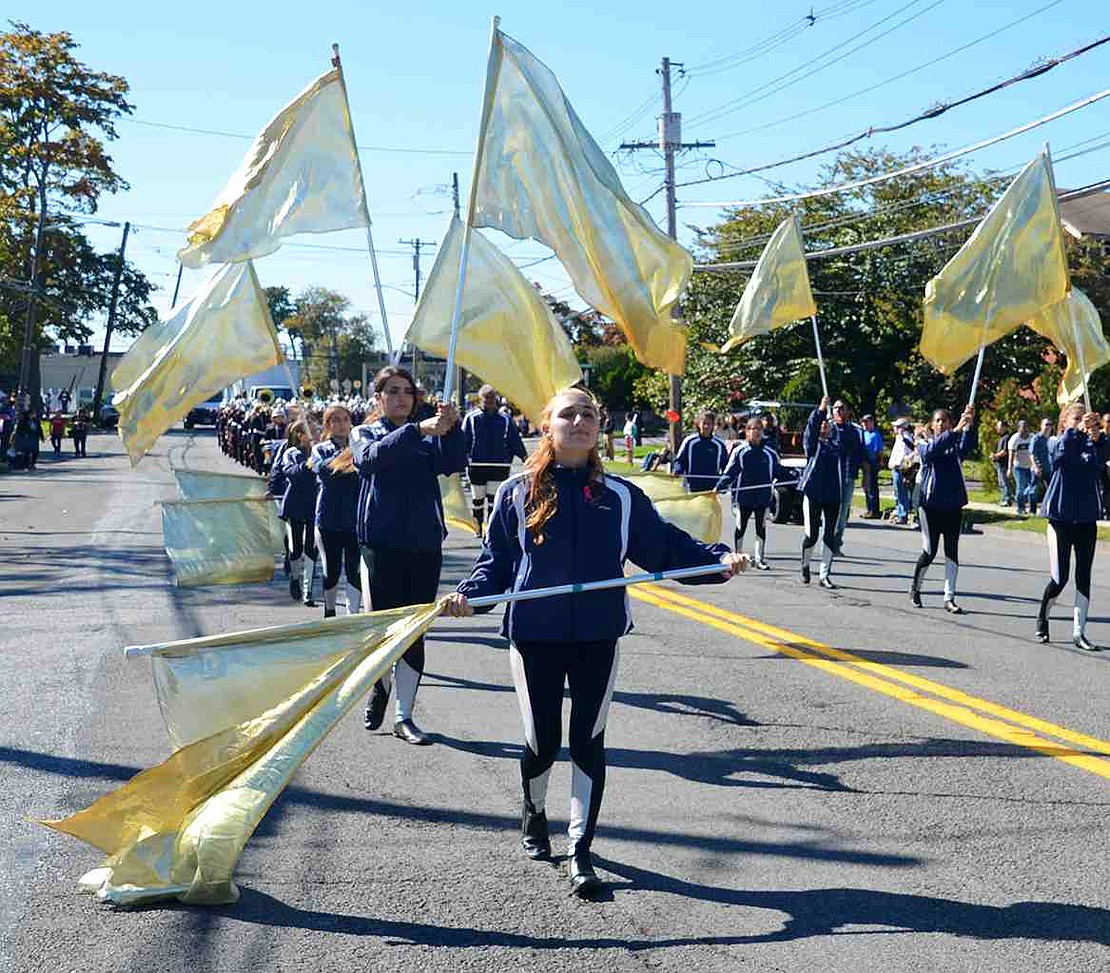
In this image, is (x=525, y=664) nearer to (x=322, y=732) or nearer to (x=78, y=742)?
(x=322, y=732)

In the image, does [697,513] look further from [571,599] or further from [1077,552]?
[571,599]

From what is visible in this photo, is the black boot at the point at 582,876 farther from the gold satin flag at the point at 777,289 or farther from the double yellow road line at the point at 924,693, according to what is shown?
the gold satin flag at the point at 777,289

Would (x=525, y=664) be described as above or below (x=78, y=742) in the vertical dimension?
above

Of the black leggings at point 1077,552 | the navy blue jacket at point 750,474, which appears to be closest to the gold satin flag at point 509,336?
the black leggings at point 1077,552

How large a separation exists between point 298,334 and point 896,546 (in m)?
103

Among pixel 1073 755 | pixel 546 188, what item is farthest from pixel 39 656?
pixel 1073 755

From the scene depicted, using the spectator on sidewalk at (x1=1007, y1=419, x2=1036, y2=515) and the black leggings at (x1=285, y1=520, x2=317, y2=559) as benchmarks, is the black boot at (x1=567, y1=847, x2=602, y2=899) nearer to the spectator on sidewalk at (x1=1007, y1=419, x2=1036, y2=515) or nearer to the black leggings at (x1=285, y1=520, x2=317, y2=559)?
the black leggings at (x1=285, y1=520, x2=317, y2=559)

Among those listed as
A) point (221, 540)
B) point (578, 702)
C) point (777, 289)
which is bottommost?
point (221, 540)

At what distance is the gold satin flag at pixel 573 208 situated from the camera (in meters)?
8.01

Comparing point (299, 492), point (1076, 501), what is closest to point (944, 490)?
point (1076, 501)

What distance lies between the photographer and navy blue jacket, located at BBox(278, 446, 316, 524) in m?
13.2

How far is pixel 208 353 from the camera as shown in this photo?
403 inches

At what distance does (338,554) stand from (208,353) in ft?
5.58

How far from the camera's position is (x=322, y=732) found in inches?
217
